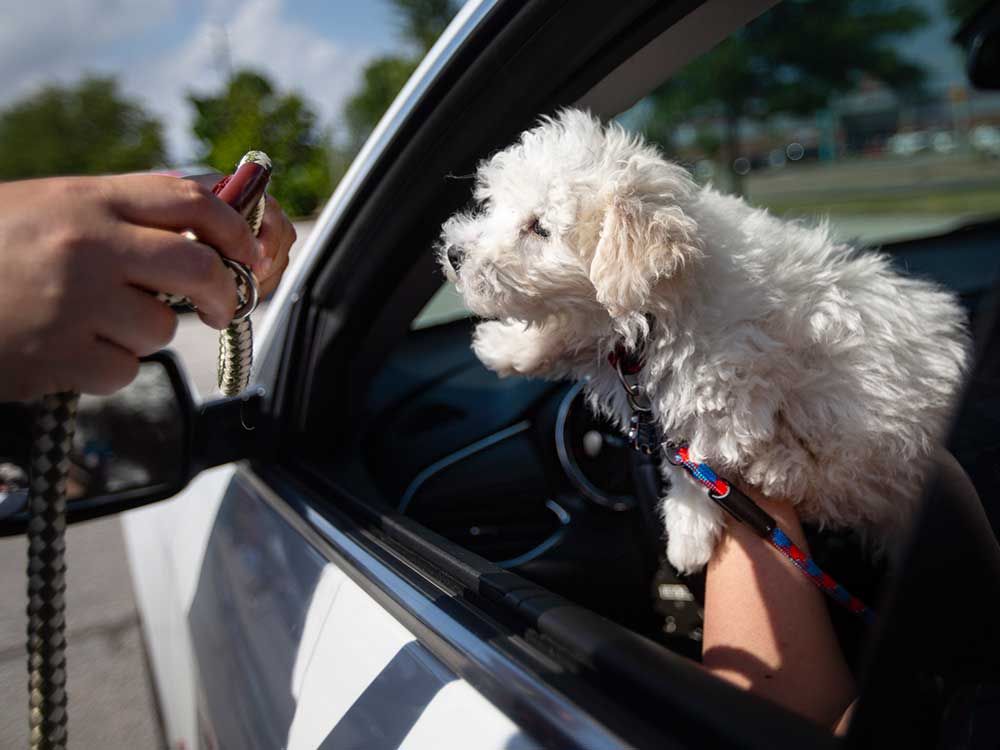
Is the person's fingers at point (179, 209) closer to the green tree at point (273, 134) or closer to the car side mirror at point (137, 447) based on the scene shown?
the green tree at point (273, 134)

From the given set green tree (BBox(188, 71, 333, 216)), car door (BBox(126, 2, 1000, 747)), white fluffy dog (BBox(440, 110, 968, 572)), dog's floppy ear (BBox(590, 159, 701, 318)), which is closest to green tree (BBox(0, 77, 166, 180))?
green tree (BBox(188, 71, 333, 216))

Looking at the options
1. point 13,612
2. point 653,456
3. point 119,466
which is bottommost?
point 13,612

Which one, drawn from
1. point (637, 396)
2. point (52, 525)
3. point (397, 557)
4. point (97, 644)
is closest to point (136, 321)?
point (52, 525)

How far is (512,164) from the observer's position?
5.34ft

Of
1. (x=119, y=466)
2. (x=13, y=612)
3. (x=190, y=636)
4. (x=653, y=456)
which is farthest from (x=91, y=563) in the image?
(x=653, y=456)

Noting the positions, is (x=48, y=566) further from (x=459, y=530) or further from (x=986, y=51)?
(x=986, y=51)

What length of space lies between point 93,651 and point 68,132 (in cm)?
677

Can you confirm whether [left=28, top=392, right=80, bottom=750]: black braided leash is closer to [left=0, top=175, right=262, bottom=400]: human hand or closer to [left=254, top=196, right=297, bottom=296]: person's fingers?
[left=0, top=175, right=262, bottom=400]: human hand

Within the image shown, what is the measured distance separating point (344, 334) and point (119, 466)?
60 centimetres

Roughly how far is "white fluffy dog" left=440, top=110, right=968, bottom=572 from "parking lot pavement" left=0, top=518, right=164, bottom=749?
2098mm

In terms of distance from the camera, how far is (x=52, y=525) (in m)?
0.91

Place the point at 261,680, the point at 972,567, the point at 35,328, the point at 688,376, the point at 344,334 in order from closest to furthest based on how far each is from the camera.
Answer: the point at 972,567, the point at 35,328, the point at 688,376, the point at 261,680, the point at 344,334

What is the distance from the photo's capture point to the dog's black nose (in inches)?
65.8

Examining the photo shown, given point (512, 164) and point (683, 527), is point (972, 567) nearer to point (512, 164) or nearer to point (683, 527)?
point (683, 527)
